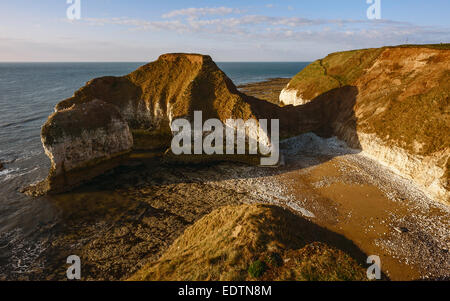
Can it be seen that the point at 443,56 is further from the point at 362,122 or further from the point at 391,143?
the point at 391,143

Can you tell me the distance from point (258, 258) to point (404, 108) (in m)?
31.4

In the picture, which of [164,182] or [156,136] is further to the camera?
[156,136]

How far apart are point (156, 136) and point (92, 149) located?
1154 centimetres

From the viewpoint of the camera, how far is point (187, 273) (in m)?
11.3

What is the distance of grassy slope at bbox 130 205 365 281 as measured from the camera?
10.9 meters

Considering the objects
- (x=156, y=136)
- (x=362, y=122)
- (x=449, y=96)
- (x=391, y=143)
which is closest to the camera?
(x=449, y=96)

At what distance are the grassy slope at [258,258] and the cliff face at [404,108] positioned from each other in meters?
18.1

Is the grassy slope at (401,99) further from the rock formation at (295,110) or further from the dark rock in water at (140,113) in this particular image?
the dark rock in water at (140,113)

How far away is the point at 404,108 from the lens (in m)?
30.4

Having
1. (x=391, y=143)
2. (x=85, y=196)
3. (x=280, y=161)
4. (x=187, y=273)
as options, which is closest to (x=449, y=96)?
(x=391, y=143)

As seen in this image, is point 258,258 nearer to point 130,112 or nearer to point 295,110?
point 295,110

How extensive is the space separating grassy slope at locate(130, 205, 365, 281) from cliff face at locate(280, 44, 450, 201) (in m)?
18.1

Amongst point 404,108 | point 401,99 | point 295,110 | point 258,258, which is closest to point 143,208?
point 258,258

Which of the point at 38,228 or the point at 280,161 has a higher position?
the point at 280,161
